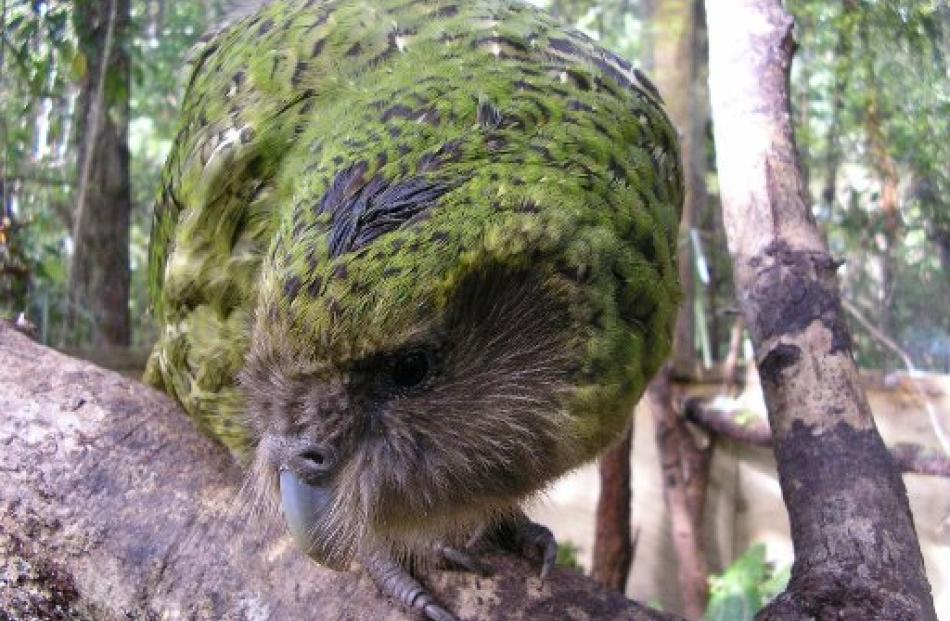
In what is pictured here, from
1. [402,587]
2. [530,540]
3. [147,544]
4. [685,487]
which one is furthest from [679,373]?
[147,544]

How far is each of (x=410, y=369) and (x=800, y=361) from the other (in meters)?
0.94

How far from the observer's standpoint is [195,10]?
4.89 m

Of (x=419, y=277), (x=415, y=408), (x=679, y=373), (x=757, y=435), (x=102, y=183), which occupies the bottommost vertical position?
(x=415, y=408)

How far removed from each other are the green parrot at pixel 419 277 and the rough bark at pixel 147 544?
0.08 metres

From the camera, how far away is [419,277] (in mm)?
1366

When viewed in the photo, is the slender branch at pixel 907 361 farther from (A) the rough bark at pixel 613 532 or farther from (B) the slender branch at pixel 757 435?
(A) the rough bark at pixel 613 532

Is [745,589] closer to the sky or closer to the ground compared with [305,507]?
closer to the sky

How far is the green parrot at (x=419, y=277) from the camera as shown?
1428 millimetres

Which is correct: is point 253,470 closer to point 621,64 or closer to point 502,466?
point 502,466

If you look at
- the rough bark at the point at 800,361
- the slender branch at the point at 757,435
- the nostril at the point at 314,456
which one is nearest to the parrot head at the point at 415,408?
the nostril at the point at 314,456

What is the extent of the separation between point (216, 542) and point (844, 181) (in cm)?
422

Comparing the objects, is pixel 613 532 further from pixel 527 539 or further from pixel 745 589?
pixel 527 539

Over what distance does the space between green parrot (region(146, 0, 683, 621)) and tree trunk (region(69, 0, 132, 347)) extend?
2.01 m

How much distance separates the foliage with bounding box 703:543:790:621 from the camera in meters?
3.36
